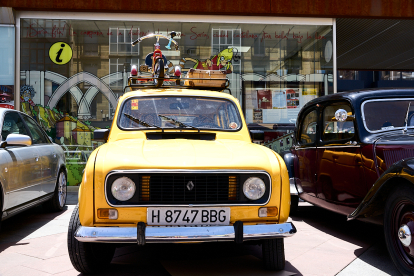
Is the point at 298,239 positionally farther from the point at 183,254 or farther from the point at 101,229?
the point at 101,229

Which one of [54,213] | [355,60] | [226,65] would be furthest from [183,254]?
[355,60]

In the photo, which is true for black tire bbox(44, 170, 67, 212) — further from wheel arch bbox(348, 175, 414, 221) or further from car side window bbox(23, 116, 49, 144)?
wheel arch bbox(348, 175, 414, 221)

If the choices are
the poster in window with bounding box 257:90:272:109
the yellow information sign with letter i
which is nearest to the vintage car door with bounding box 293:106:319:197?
the poster in window with bounding box 257:90:272:109

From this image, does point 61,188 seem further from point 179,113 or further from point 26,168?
point 179,113

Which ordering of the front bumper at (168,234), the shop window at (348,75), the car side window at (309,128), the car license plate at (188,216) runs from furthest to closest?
1. the shop window at (348,75)
2. the car side window at (309,128)
3. the car license plate at (188,216)
4. the front bumper at (168,234)

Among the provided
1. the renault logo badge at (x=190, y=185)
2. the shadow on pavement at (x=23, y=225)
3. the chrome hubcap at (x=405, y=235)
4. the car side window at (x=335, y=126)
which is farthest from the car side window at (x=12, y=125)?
the chrome hubcap at (x=405, y=235)

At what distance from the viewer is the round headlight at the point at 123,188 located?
10.9 feet

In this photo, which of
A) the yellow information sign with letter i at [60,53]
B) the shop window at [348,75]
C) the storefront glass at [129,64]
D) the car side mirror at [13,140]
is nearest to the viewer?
the car side mirror at [13,140]

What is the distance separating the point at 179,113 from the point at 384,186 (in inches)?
88.7

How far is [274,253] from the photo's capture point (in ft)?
12.3

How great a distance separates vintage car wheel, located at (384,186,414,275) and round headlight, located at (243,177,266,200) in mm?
1201

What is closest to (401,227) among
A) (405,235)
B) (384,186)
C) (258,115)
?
(405,235)

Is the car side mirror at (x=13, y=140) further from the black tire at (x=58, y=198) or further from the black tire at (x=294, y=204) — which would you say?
the black tire at (x=294, y=204)

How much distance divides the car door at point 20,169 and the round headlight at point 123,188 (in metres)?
2.40
